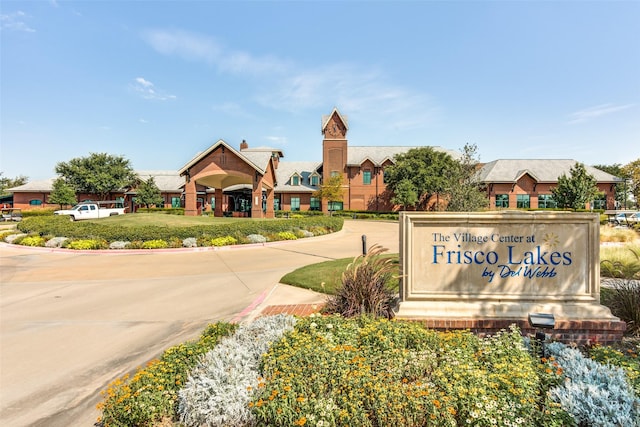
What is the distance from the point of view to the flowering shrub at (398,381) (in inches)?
114

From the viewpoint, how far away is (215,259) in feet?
44.8

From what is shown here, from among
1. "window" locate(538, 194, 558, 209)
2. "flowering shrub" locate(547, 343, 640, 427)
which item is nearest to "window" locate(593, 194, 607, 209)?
"window" locate(538, 194, 558, 209)

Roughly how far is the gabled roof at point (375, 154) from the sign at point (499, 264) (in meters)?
45.3

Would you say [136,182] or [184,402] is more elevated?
[136,182]

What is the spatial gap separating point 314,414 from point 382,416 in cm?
63

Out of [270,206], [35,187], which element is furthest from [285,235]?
[35,187]

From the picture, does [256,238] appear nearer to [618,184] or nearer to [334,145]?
[334,145]

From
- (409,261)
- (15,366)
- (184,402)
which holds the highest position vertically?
(409,261)

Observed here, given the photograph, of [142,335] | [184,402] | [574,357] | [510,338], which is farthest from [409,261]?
[142,335]

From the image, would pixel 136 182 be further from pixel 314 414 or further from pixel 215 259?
pixel 314 414

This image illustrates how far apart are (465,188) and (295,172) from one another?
41385mm

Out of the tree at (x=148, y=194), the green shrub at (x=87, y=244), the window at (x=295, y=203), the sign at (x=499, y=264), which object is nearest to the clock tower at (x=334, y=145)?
the window at (x=295, y=203)

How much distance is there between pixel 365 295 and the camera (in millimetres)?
5840

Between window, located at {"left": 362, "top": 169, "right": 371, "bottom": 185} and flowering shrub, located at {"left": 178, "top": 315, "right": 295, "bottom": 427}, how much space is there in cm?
4699
